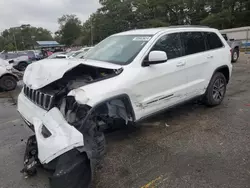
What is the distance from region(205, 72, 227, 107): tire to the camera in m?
5.02

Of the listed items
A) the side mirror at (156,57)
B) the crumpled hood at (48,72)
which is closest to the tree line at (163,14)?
the side mirror at (156,57)

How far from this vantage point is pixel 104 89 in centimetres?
303

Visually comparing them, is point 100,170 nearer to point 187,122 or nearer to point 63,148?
point 63,148

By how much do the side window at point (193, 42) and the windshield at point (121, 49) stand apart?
0.89 m

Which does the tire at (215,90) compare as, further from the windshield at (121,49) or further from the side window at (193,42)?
the windshield at (121,49)

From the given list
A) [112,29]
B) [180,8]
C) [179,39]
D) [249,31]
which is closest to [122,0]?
[112,29]

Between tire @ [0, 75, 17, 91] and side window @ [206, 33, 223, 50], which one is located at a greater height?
side window @ [206, 33, 223, 50]

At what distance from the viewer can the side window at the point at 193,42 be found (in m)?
4.46

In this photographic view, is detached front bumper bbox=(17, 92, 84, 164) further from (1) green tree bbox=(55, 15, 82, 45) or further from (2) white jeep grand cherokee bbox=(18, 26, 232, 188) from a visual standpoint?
(1) green tree bbox=(55, 15, 82, 45)

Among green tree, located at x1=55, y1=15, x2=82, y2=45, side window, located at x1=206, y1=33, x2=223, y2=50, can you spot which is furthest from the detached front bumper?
green tree, located at x1=55, y1=15, x2=82, y2=45

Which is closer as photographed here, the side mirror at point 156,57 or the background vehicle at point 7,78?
the side mirror at point 156,57

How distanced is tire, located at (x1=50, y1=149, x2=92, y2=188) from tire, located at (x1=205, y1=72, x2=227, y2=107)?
337 centimetres

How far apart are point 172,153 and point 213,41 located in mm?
2903

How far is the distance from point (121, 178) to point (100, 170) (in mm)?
365
